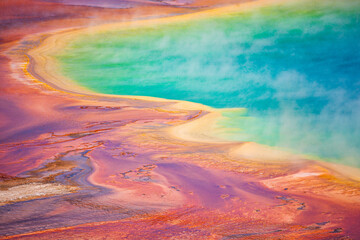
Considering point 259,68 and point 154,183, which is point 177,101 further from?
point 154,183

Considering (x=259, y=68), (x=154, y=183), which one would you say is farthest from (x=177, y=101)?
(x=154, y=183)

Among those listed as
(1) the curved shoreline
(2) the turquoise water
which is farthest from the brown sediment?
(2) the turquoise water

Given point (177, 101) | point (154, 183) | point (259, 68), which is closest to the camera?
point (154, 183)

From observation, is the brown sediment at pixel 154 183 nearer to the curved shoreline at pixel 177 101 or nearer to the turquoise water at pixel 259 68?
the curved shoreline at pixel 177 101

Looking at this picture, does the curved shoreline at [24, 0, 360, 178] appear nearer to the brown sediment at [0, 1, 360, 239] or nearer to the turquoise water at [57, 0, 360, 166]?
the brown sediment at [0, 1, 360, 239]

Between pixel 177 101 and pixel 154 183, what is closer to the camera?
pixel 154 183

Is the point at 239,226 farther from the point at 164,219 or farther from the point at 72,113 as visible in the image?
the point at 72,113
